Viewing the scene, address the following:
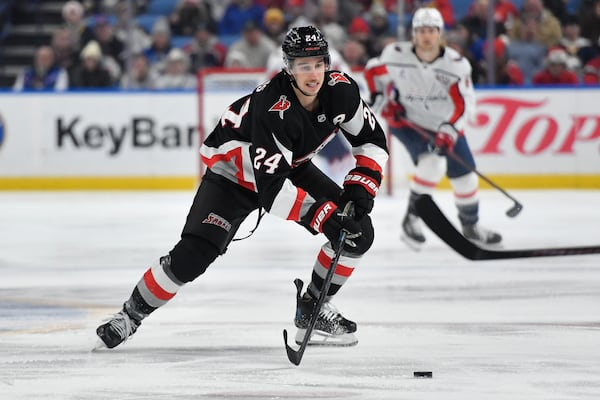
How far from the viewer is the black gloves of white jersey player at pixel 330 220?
149 inches

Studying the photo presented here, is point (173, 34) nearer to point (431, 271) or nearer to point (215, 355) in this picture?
point (431, 271)

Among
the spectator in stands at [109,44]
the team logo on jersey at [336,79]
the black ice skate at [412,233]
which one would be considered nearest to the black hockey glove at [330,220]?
the team logo on jersey at [336,79]

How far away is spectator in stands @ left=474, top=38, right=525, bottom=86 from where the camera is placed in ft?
35.0

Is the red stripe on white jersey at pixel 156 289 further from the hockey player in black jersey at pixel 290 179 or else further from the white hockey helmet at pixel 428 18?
the white hockey helmet at pixel 428 18

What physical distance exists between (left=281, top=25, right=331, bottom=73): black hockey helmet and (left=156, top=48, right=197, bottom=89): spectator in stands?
718cm

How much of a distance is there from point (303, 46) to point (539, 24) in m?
7.38

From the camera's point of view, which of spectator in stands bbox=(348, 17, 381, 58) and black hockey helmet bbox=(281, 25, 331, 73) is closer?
black hockey helmet bbox=(281, 25, 331, 73)

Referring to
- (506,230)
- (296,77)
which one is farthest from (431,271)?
(296,77)

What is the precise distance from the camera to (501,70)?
10.7 metres

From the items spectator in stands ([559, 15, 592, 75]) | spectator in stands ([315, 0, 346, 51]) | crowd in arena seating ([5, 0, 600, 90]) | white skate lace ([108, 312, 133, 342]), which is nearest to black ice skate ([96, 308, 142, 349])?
white skate lace ([108, 312, 133, 342])

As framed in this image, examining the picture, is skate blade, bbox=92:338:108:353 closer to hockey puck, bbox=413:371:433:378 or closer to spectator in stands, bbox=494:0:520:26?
hockey puck, bbox=413:371:433:378

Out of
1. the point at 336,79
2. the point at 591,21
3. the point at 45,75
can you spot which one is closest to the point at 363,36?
the point at 591,21

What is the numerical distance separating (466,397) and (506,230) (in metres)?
4.59

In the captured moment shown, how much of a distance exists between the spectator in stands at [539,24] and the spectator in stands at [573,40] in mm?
102
